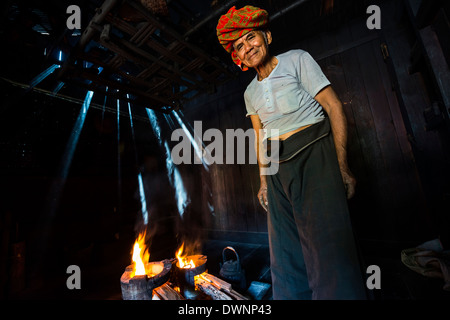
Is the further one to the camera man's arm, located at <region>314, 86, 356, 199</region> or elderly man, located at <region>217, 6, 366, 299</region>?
man's arm, located at <region>314, 86, 356, 199</region>

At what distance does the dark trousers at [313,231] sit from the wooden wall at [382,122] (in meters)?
2.98

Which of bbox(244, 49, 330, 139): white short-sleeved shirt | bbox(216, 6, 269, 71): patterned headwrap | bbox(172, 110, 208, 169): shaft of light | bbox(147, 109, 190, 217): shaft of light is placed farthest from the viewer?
bbox(147, 109, 190, 217): shaft of light

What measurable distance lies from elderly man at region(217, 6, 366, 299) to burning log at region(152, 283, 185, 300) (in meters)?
1.36

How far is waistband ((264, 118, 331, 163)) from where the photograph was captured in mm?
1491

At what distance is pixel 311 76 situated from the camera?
1588mm

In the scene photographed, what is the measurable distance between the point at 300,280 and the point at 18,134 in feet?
23.4

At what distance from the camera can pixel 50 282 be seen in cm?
396

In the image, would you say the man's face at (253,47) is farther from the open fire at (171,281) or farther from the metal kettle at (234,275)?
the open fire at (171,281)

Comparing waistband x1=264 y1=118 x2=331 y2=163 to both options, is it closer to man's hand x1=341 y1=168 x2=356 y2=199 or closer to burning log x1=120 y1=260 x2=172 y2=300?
man's hand x1=341 y1=168 x2=356 y2=199

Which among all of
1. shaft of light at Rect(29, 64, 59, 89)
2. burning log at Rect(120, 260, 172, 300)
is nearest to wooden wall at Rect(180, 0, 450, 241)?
burning log at Rect(120, 260, 172, 300)

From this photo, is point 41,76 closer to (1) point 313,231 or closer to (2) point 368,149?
(1) point 313,231

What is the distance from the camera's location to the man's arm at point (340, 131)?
1467 millimetres

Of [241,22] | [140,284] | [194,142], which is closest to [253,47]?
[241,22]
